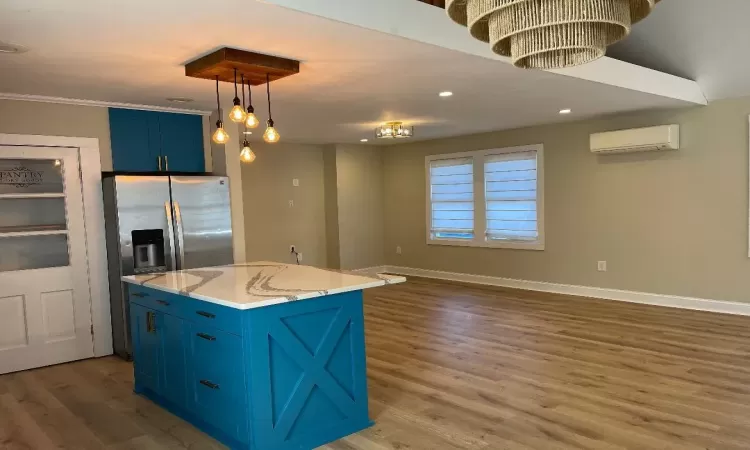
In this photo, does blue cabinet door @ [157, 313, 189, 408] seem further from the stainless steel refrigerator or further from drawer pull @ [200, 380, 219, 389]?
the stainless steel refrigerator

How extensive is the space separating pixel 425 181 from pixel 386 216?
3.55 feet

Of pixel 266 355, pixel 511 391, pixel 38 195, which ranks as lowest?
pixel 511 391

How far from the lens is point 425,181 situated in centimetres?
875

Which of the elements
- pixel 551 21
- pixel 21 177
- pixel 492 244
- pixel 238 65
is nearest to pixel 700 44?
pixel 492 244

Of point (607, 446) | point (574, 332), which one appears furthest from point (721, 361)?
A: point (607, 446)

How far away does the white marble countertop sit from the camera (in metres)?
2.75

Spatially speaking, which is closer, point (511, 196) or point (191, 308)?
point (191, 308)

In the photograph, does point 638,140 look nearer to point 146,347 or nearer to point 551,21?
point 551,21

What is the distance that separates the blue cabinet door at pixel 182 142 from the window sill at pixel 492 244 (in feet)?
13.7

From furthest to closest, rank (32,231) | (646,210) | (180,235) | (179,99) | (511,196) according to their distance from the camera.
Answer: (511,196) → (646,210) → (180,235) → (179,99) → (32,231)

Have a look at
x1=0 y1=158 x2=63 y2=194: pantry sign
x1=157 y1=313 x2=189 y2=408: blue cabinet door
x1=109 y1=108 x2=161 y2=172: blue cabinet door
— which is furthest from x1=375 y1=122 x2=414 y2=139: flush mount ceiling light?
x1=157 y1=313 x2=189 y2=408: blue cabinet door

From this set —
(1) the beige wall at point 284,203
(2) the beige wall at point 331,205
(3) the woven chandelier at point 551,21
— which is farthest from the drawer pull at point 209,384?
(2) the beige wall at point 331,205

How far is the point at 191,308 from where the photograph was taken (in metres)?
3.14

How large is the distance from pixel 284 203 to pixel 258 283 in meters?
5.35
